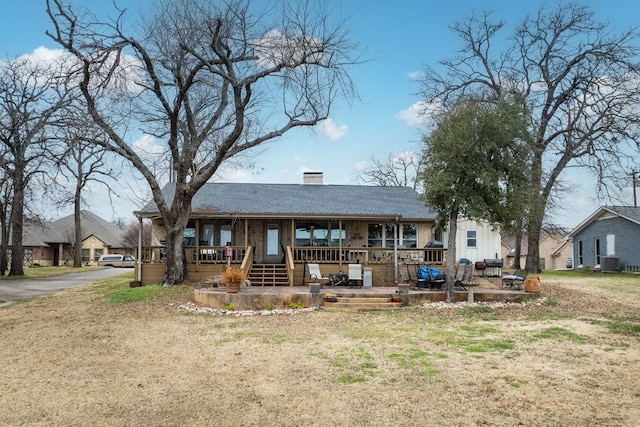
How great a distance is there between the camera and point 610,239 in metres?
30.3

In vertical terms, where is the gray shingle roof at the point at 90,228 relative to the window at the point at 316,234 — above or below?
above

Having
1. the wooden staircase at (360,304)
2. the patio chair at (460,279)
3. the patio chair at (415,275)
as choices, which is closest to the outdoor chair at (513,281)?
the patio chair at (460,279)

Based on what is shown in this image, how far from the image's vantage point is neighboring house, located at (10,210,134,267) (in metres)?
49.1

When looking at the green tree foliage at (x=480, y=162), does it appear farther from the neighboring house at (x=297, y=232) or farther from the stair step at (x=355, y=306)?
the neighboring house at (x=297, y=232)

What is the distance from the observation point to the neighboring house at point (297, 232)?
19.1 metres

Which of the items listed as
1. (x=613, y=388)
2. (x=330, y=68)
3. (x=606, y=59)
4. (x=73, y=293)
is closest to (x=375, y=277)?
(x=330, y=68)

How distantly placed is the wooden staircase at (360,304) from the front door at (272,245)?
7489 mm

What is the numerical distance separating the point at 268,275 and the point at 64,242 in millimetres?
39843

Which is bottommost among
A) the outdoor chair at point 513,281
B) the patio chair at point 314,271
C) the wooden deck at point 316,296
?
the wooden deck at point 316,296

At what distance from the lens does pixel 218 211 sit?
19.9 meters

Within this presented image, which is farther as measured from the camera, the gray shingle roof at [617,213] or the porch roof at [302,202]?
the gray shingle roof at [617,213]

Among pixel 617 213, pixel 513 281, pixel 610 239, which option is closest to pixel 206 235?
pixel 513 281

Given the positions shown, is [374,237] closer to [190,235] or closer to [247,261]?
[247,261]

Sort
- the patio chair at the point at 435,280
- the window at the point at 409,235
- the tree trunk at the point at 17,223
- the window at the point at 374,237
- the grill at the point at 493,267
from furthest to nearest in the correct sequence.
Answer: the tree trunk at the point at 17,223, the window at the point at 409,235, the window at the point at 374,237, the grill at the point at 493,267, the patio chair at the point at 435,280
